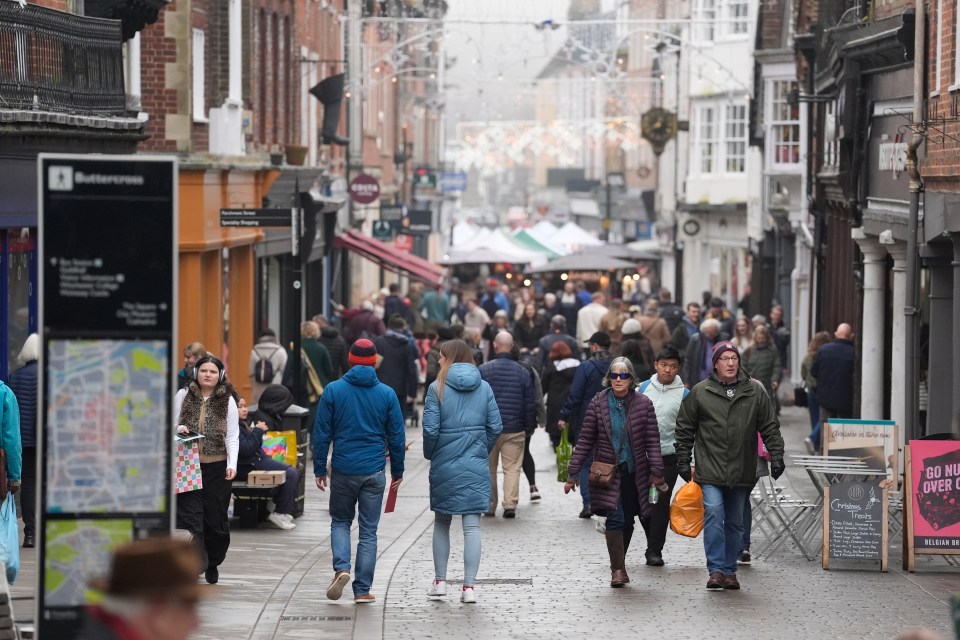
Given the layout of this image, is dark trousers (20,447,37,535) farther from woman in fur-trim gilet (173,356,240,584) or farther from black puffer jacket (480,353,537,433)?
black puffer jacket (480,353,537,433)

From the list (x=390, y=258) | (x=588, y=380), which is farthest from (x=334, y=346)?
(x=390, y=258)

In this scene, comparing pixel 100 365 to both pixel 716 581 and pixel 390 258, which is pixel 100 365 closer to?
pixel 716 581

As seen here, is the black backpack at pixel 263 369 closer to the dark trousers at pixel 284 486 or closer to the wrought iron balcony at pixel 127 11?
the wrought iron balcony at pixel 127 11

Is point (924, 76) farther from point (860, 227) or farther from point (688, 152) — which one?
point (688, 152)

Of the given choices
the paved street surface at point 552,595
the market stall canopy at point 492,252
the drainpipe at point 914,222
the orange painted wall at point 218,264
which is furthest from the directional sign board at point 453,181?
the paved street surface at point 552,595

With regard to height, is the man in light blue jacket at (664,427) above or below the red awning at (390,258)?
below

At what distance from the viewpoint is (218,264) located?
80.8 feet

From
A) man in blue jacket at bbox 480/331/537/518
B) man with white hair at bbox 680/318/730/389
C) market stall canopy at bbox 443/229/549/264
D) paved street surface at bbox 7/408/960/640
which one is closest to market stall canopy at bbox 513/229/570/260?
market stall canopy at bbox 443/229/549/264

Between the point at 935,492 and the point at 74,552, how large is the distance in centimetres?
723

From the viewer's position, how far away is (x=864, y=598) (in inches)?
460

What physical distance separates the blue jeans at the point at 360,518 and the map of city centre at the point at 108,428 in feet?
13.1

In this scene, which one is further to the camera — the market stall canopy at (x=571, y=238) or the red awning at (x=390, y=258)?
the market stall canopy at (x=571, y=238)

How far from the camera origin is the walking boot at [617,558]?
476 inches

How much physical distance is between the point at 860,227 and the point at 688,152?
2814cm
